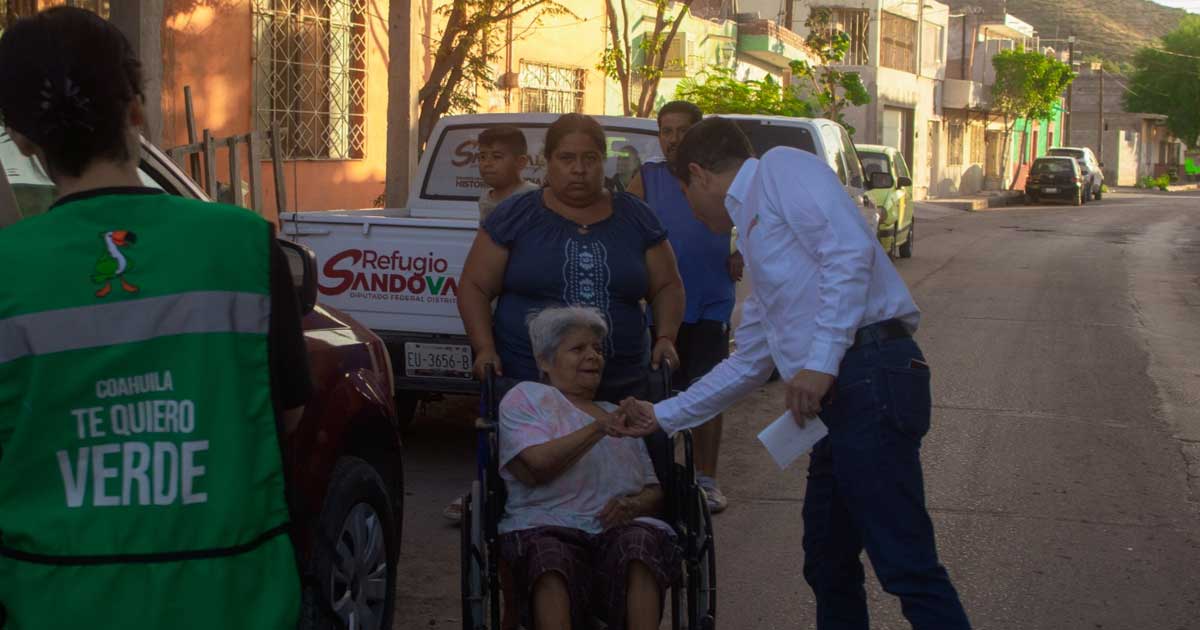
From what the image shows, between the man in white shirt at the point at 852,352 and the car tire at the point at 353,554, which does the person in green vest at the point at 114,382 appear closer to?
the car tire at the point at 353,554

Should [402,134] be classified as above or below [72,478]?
above

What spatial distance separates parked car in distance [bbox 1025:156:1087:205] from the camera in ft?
158

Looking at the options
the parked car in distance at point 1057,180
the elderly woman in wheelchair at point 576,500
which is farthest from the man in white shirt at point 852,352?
the parked car in distance at point 1057,180

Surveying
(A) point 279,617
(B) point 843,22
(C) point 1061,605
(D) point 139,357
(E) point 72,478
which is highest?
(B) point 843,22

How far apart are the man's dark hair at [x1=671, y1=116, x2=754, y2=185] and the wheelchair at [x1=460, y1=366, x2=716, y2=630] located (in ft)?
2.61

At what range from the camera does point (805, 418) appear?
3.67 metres

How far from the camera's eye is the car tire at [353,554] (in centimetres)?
370

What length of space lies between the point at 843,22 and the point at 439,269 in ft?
140

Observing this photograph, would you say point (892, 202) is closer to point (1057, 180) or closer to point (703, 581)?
point (703, 581)

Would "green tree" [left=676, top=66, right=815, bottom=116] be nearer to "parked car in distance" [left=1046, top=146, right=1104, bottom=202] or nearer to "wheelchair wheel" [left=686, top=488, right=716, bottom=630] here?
"wheelchair wheel" [left=686, top=488, right=716, bottom=630]

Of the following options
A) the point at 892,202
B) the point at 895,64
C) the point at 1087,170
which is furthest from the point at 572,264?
the point at 1087,170

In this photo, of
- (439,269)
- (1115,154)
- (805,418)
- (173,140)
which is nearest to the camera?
(805,418)

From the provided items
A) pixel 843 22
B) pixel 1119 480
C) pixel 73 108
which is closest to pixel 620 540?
pixel 73 108

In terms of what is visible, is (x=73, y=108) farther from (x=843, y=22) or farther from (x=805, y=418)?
(x=843, y=22)
